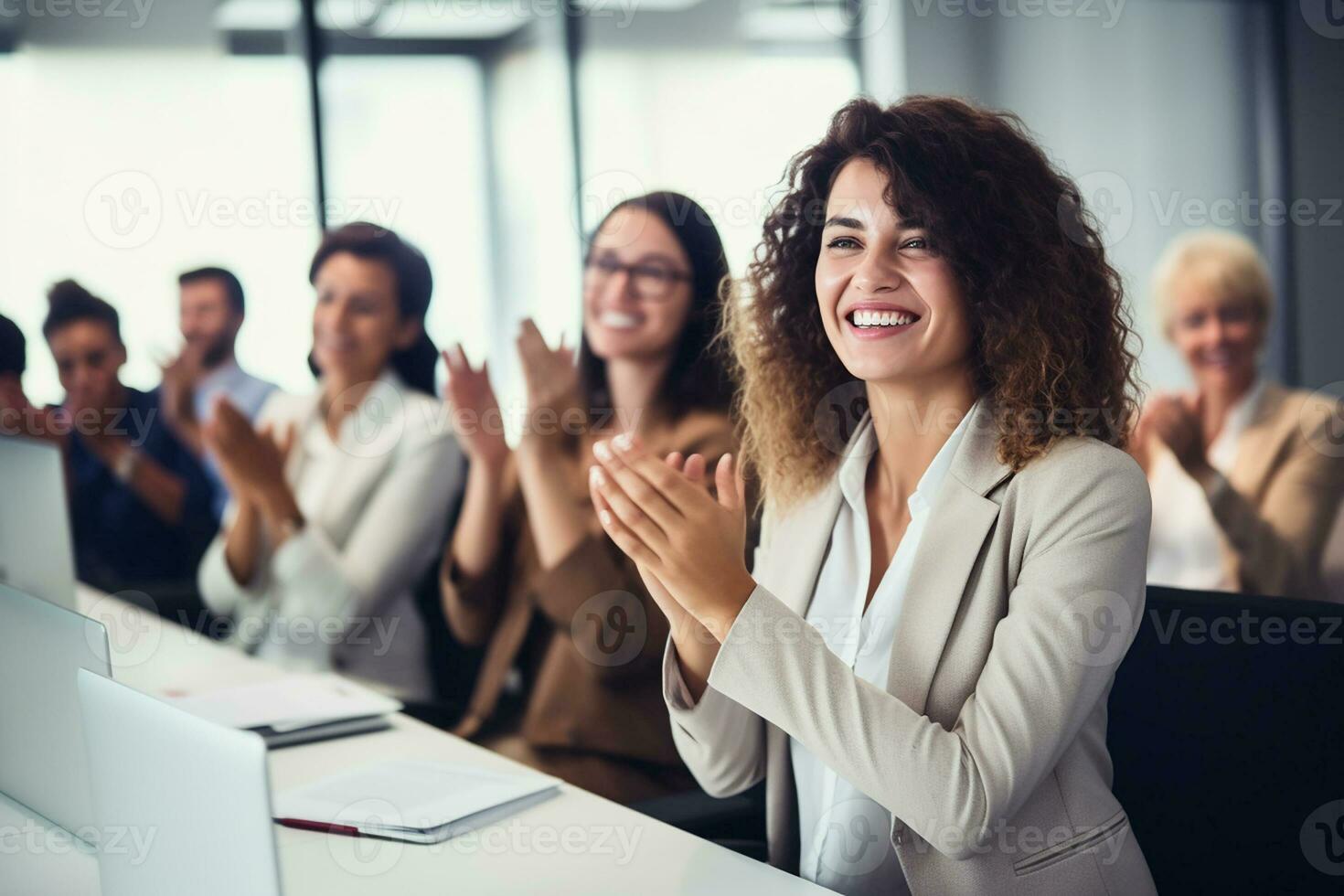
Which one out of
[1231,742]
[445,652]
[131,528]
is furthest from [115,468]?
[1231,742]

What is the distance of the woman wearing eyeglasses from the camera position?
7.95 feet

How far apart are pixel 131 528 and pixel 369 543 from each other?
59.4 inches

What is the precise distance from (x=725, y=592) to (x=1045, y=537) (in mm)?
343

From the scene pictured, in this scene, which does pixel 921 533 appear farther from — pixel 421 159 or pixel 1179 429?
pixel 421 159

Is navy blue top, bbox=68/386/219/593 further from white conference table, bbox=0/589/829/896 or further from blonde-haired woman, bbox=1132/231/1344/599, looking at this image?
blonde-haired woman, bbox=1132/231/1344/599

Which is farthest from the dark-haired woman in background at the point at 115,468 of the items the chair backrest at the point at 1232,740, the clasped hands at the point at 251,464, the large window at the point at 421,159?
the chair backrest at the point at 1232,740

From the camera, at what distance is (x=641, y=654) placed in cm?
245

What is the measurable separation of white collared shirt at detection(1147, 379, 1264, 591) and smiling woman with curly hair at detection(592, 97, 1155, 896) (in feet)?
4.60

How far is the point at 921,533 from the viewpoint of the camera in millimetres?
1394

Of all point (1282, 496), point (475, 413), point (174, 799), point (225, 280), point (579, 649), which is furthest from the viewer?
point (225, 280)

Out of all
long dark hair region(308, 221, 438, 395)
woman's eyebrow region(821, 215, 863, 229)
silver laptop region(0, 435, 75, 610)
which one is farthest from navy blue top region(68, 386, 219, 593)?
woman's eyebrow region(821, 215, 863, 229)

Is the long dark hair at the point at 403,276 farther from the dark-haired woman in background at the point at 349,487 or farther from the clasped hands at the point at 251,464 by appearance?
the clasped hands at the point at 251,464

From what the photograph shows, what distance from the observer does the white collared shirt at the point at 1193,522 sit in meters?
2.74

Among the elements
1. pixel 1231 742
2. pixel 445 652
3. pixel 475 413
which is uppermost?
pixel 475 413
